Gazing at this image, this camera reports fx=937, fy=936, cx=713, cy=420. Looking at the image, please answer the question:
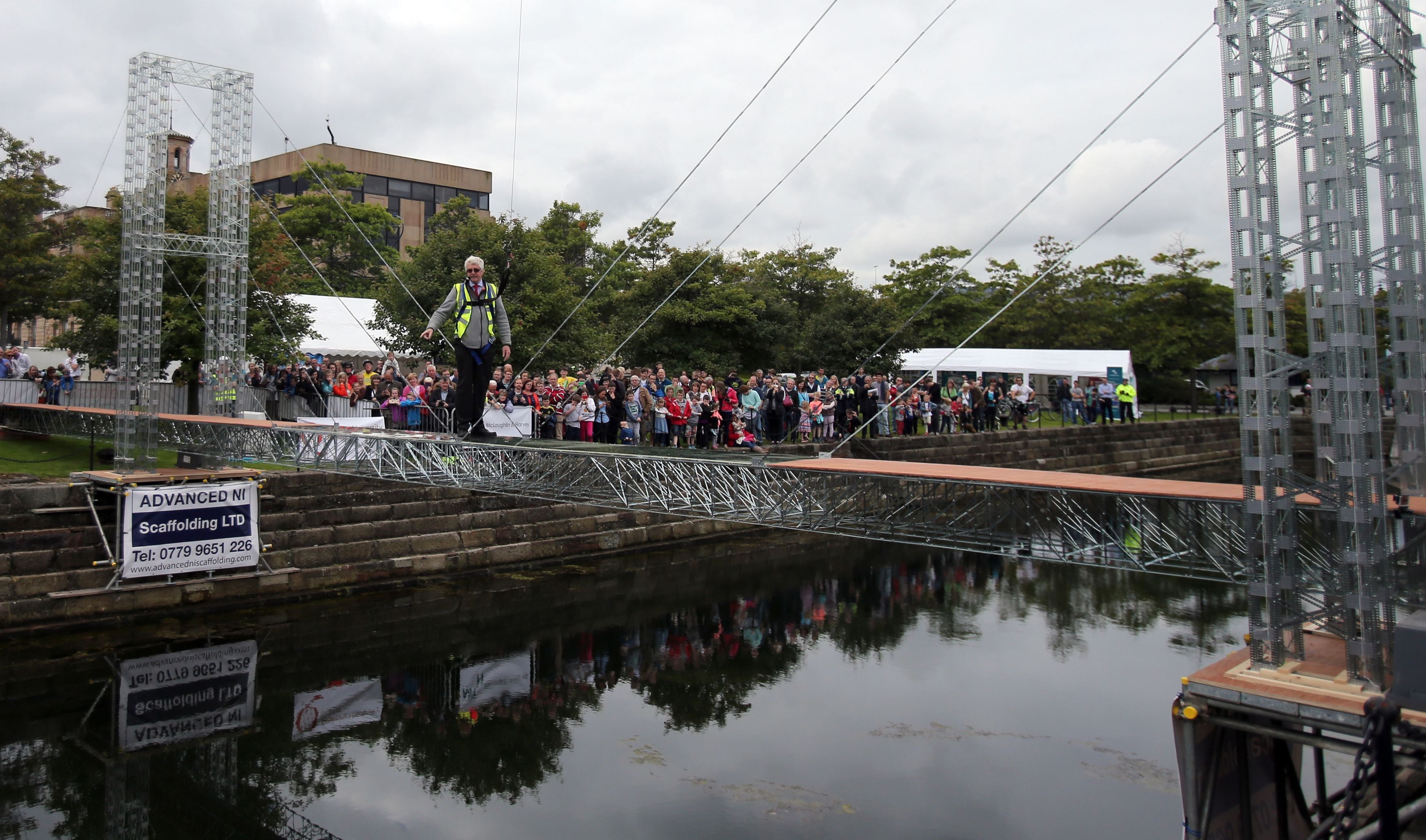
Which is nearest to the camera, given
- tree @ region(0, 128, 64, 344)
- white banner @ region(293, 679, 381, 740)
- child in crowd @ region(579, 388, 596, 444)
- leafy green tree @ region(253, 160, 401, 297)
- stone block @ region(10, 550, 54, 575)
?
white banner @ region(293, 679, 381, 740)

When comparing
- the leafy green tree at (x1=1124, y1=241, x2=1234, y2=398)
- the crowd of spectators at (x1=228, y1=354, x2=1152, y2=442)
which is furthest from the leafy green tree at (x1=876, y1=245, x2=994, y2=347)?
the crowd of spectators at (x1=228, y1=354, x2=1152, y2=442)

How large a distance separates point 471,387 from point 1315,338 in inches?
306

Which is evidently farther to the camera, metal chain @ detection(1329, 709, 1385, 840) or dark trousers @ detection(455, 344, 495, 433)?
dark trousers @ detection(455, 344, 495, 433)

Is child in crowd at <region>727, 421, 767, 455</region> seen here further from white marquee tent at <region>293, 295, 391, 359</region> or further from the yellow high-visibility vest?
white marquee tent at <region>293, 295, 391, 359</region>

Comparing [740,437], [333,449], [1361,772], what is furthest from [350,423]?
[1361,772]

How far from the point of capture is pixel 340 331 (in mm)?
23469

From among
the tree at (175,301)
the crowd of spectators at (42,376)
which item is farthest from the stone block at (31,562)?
the crowd of spectators at (42,376)

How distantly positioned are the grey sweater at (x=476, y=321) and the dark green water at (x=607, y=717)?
366 cm

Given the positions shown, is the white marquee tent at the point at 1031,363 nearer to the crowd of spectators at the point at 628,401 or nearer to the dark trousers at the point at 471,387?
the crowd of spectators at the point at 628,401

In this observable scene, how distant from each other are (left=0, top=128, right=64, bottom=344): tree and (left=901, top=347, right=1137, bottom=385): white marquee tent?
22891 mm

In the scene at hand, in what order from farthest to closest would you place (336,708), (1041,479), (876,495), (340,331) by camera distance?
(340,331) → (336,708) → (876,495) → (1041,479)

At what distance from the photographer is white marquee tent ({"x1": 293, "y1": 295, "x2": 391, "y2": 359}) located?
73.7 feet

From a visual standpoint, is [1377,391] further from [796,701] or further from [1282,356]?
[796,701]

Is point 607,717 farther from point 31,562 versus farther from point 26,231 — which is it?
point 26,231
